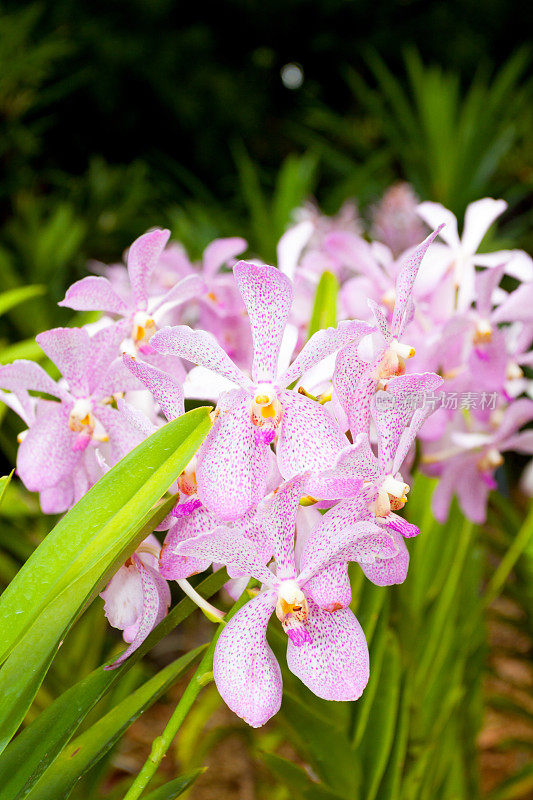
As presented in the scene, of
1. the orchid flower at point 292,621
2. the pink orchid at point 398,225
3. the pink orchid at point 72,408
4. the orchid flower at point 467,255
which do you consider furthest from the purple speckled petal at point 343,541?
the pink orchid at point 398,225

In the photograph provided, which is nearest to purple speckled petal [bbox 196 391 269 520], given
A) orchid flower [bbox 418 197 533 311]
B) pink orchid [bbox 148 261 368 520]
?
pink orchid [bbox 148 261 368 520]

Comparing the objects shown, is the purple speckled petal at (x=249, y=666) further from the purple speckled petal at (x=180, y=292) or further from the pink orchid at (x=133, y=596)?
the purple speckled petal at (x=180, y=292)

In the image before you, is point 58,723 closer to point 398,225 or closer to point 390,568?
point 390,568

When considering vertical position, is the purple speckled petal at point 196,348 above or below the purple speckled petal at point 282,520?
above

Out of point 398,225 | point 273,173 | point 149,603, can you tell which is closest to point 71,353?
point 149,603

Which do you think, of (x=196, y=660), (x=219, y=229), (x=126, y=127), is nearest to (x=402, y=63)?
(x=126, y=127)

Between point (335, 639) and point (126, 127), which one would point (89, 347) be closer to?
point (335, 639)
